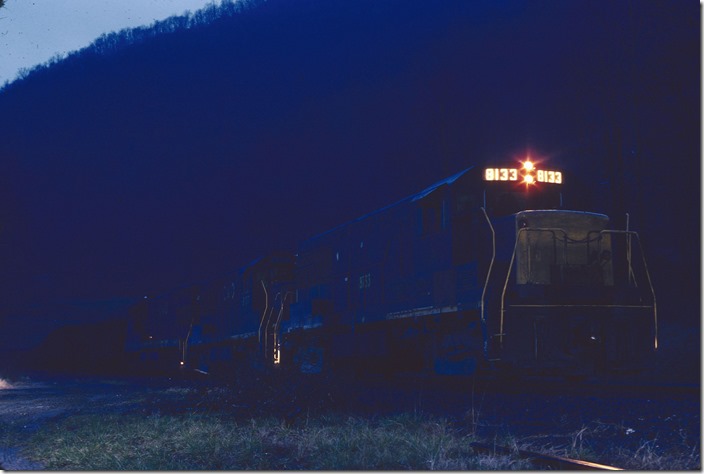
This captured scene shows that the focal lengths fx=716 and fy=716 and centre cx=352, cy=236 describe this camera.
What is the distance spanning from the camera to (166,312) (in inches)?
1173

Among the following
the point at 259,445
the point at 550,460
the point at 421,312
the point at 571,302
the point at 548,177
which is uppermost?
the point at 548,177

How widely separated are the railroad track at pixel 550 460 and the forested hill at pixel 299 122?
84.5 feet

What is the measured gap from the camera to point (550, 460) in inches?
234

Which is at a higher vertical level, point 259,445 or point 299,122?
point 299,122

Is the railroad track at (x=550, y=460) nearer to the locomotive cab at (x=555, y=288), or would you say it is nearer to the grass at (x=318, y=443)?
the grass at (x=318, y=443)

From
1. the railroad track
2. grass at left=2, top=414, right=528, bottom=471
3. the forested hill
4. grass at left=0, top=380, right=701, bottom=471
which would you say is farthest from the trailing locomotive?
the forested hill

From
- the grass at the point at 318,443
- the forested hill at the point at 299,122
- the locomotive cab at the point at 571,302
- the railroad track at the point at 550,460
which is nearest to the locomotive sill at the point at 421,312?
the locomotive cab at the point at 571,302

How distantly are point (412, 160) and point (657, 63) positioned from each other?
30214mm

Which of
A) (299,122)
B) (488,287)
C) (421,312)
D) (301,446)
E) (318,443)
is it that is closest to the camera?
(301,446)

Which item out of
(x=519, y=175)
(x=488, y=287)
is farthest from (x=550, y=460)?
(x=519, y=175)

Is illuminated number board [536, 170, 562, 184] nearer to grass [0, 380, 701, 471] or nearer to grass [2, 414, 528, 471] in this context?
grass [0, 380, 701, 471]

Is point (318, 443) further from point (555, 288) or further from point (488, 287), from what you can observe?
point (555, 288)

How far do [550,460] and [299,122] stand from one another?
78465 mm

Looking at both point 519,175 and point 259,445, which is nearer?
point 259,445
